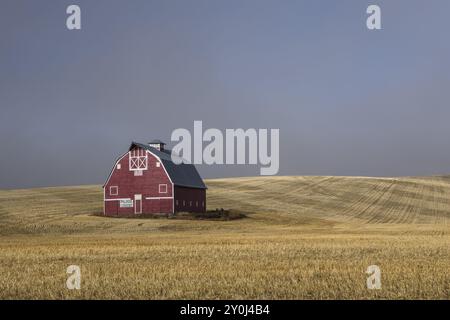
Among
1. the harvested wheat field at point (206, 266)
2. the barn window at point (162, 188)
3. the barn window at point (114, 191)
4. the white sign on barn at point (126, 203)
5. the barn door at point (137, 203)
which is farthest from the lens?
the barn window at point (114, 191)

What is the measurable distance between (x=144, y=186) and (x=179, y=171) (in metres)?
5.80

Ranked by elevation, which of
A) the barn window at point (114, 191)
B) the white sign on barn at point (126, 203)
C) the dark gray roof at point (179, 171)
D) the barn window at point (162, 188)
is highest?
the dark gray roof at point (179, 171)

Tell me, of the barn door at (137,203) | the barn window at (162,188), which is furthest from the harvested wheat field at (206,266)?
the barn door at (137,203)

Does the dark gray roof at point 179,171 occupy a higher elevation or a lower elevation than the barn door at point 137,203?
higher

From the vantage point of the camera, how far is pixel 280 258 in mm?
23688

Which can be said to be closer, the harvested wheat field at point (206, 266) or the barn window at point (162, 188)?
the harvested wheat field at point (206, 266)

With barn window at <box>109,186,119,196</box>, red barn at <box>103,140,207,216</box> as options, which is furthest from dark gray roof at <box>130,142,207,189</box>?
barn window at <box>109,186,119,196</box>

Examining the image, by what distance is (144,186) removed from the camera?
7338 cm

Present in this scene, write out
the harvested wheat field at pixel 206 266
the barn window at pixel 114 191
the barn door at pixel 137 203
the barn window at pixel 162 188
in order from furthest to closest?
1. the barn window at pixel 114 191
2. the barn door at pixel 137 203
3. the barn window at pixel 162 188
4. the harvested wheat field at pixel 206 266

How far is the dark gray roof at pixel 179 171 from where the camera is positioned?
74.0 m

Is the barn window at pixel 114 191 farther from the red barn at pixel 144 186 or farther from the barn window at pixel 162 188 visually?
the barn window at pixel 162 188

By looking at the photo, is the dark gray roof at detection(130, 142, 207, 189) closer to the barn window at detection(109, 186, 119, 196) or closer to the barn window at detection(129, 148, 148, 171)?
the barn window at detection(129, 148, 148, 171)

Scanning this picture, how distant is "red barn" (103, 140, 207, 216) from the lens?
238 feet
